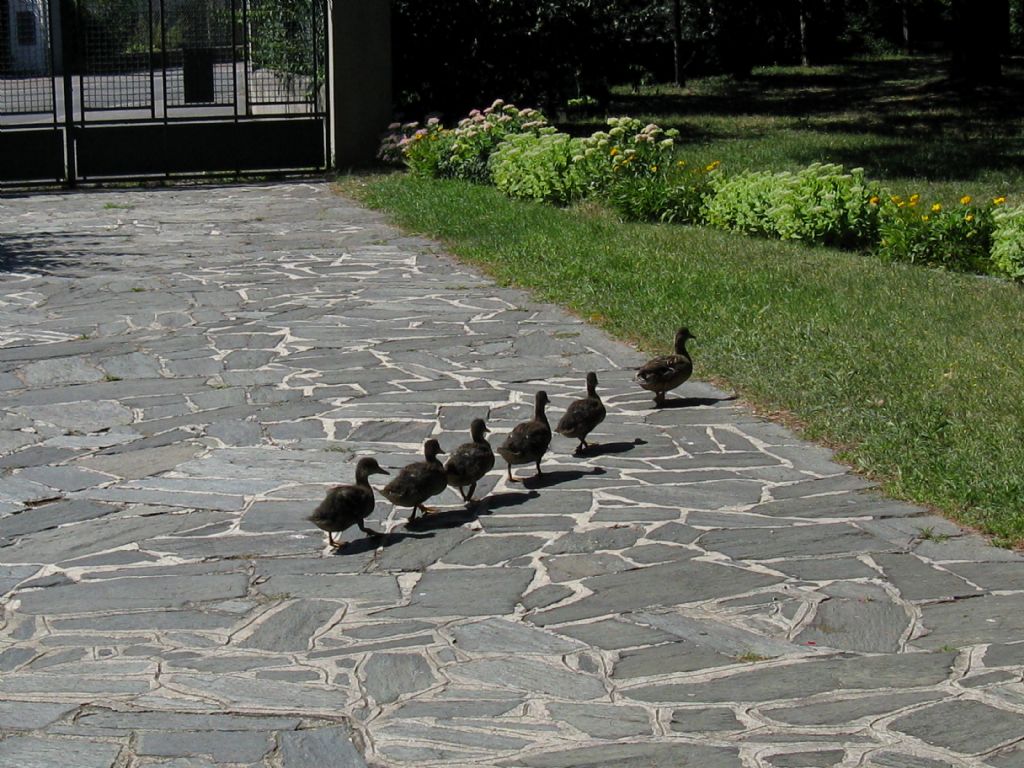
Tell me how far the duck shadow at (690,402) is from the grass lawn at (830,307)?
0.59 ft

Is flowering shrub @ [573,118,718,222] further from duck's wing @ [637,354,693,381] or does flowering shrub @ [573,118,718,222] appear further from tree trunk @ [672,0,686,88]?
tree trunk @ [672,0,686,88]

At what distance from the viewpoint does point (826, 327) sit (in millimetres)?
10805

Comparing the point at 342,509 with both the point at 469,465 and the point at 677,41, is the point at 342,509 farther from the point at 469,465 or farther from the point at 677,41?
the point at 677,41

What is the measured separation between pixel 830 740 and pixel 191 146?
18395mm

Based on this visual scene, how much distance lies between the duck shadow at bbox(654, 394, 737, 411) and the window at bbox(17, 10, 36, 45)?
14.5 meters

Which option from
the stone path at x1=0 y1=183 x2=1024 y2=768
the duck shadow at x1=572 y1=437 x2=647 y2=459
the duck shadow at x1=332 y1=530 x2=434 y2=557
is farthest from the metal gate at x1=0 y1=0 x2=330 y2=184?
the duck shadow at x1=332 y1=530 x2=434 y2=557

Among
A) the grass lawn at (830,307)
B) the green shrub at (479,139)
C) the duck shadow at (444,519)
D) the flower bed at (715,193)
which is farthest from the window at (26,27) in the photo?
the duck shadow at (444,519)

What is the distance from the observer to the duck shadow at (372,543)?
7054 millimetres

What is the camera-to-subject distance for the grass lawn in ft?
26.6

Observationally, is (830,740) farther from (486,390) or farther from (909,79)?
(909,79)

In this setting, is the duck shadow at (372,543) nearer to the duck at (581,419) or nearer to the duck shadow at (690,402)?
the duck at (581,419)

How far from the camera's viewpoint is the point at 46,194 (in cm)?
2073

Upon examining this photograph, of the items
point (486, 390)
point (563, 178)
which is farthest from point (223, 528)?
point (563, 178)

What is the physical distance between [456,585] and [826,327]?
202 inches
